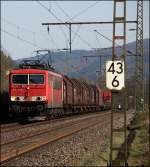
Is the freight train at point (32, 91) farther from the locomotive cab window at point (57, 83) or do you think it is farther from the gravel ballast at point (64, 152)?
the gravel ballast at point (64, 152)

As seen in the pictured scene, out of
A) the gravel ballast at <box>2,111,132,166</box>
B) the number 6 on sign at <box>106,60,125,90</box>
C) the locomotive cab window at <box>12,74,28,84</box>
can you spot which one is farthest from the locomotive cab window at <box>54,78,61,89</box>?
the number 6 on sign at <box>106,60,125,90</box>

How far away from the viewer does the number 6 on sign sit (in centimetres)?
1342

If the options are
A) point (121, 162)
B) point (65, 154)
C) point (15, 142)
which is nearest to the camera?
point (121, 162)

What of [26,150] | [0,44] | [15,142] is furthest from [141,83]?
[26,150]

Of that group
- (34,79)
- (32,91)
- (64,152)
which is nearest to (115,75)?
(64,152)

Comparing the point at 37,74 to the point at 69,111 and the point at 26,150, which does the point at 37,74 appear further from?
the point at 26,150

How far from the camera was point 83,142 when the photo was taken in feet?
72.6

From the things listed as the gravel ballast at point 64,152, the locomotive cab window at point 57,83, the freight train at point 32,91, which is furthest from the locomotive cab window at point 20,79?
the gravel ballast at point 64,152

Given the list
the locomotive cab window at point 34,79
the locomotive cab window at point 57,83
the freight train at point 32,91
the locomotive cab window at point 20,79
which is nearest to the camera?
the freight train at point 32,91

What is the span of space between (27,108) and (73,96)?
558 inches

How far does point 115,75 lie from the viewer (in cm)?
1352

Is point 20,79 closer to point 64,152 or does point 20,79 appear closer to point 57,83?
point 57,83

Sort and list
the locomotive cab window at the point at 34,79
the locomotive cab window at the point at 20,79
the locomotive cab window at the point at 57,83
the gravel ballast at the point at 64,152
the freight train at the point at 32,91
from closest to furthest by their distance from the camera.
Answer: the gravel ballast at the point at 64,152, the freight train at the point at 32,91, the locomotive cab window at the point at 34,79, the locomotive cab window at the point at 20,79, the locomotive cab window at the point at 57,83

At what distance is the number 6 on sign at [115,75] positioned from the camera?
13422 millimetres
